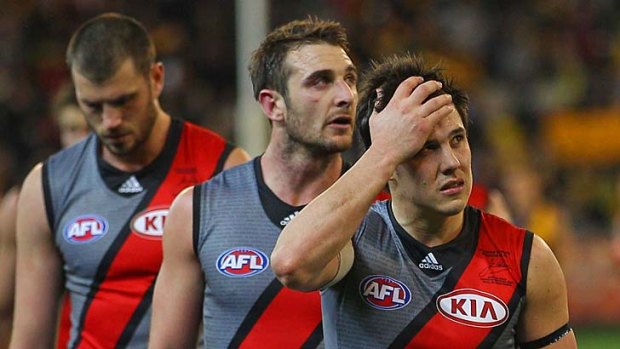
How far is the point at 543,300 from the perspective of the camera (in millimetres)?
3596

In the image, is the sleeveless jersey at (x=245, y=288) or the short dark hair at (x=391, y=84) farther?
the sleeveless jersey at (x=245, y=288)

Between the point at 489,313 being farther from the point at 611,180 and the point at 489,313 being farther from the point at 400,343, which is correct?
the point at 611,180

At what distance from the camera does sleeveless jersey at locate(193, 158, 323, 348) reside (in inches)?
164

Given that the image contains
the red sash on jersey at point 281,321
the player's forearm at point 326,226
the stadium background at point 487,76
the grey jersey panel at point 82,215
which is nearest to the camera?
the player's forearm at point 326,226

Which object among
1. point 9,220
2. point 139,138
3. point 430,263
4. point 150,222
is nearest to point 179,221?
point 150,222

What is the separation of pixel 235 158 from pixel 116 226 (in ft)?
1.74

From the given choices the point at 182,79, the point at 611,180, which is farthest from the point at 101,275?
the point at 611,180

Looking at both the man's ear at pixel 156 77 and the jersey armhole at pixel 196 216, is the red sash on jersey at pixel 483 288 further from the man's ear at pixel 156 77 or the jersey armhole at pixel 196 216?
the man's ear at pixel 156 77

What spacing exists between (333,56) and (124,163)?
3.93 feet

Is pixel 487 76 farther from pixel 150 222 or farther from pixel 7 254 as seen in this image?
pixel 150 222

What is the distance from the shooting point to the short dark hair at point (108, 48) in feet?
16.4

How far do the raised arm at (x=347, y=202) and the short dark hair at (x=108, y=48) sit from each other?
180cm

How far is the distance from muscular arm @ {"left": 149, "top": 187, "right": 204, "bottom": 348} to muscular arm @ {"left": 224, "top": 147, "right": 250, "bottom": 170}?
63 centimetres

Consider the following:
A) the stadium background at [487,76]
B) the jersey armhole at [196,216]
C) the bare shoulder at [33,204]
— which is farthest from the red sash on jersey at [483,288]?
the stadium background at [487,76]
